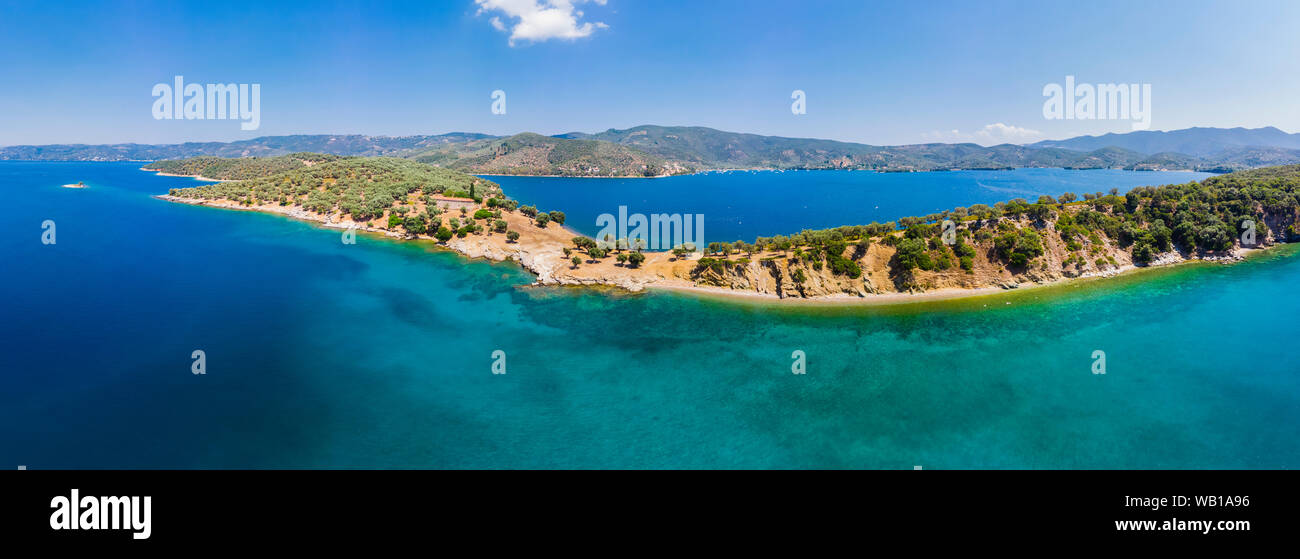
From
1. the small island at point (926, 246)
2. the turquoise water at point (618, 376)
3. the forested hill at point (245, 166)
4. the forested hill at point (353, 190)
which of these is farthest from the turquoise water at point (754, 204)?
the forested hill at point (245, 166)

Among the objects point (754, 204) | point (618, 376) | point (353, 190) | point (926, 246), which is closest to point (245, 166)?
point (353, 190)

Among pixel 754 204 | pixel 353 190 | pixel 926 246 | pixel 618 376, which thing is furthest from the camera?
pixel 754 204

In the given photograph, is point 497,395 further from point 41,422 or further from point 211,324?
point 211,324

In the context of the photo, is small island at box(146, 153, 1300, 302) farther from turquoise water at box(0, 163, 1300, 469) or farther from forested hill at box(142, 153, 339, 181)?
forested hill at box(142, 153, 339, 181)

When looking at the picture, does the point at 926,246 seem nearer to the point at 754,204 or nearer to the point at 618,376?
the point at 618,376
